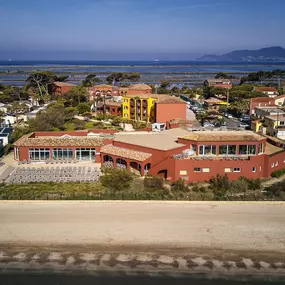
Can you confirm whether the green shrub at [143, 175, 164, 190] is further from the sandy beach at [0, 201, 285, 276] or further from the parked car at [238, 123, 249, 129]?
the parked car at [238, 123, 249, 129]

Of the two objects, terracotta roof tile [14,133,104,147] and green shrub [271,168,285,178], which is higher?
terracotta roof tile [14,133,104,147]

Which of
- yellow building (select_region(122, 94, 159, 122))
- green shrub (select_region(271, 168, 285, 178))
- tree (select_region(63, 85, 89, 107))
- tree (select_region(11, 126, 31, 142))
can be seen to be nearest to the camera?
green shrub (select_region(271, 168, 285, 178))

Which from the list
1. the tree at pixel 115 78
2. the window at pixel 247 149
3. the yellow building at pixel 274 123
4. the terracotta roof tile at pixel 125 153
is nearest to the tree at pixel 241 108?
the yellow building at pixel 274 123

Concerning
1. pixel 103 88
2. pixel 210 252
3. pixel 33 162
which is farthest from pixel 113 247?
pixel 103 88

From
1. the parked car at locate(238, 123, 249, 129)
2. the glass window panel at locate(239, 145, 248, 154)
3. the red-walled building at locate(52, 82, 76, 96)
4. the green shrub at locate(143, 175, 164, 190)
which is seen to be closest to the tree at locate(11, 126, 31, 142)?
the green shrub at locate(143, 175, 164, 190)

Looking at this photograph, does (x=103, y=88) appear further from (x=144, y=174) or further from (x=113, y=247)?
(x=113, y=247)

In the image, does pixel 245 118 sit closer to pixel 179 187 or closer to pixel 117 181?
pixel 179 187

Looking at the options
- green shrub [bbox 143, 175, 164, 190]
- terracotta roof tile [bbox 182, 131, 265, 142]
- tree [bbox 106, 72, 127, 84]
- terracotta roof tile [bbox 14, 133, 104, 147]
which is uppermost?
tree [bbox 106, 72, 127, 84]
